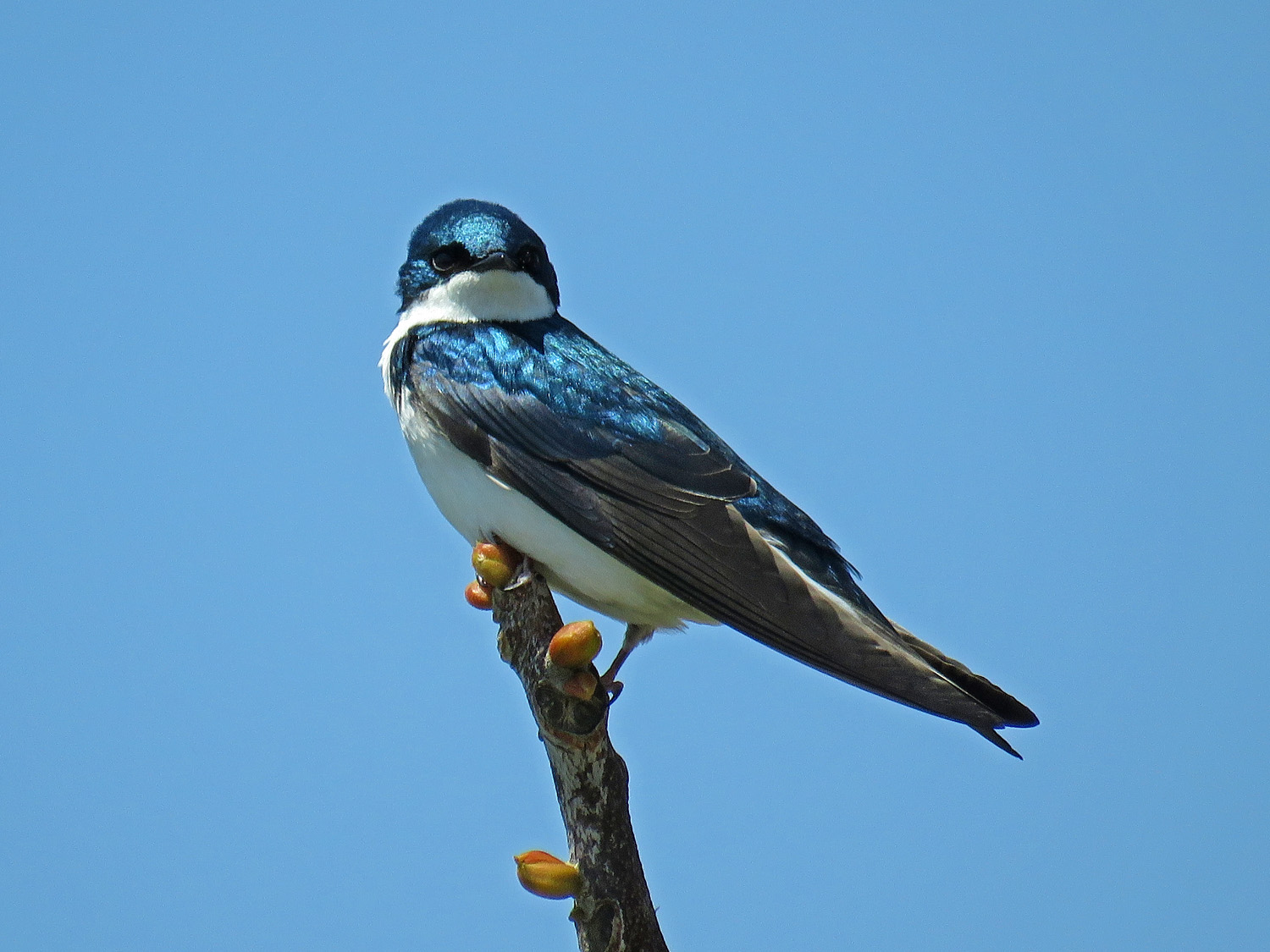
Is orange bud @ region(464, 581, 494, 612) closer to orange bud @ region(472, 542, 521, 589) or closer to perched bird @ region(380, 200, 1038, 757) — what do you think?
orange bud @ region(472, 542, 521, 589)

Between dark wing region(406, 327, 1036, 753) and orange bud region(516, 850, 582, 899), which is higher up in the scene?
dark wing region(406, 327, 1036, 753)

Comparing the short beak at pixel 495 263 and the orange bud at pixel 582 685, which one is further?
the short beak at pixel 495 263

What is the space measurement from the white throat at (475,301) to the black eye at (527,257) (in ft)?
0.18

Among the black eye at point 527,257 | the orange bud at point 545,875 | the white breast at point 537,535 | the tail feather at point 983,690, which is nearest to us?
the orange bud at point 545,875

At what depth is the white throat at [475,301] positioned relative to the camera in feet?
13.6

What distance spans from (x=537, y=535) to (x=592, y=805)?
867mm

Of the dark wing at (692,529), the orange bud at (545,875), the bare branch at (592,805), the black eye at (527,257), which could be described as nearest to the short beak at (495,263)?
the black eye at (527,257)

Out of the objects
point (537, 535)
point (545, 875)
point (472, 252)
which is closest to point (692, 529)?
point (537, 535)

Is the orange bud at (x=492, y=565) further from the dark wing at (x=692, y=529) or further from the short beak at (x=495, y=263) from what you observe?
the short beak at (x=495, y=263)

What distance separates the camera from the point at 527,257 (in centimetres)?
428

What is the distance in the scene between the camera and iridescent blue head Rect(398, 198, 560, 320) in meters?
4.13

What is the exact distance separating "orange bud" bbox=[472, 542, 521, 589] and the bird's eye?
3.83 ft

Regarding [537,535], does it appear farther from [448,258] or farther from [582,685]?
[448,258]

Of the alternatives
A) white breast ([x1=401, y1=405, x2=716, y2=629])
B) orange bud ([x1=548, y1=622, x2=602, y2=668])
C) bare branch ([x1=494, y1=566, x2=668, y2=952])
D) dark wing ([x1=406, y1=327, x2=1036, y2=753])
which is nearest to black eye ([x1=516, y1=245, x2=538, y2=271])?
dark wing ([x1=406, y1=327, x2=1036, y2=753])
